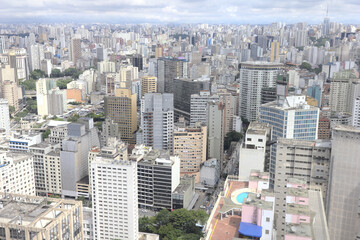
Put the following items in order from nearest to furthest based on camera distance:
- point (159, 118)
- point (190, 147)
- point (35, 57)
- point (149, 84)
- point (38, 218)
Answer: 1. point (38, 218)
2. point (190, 147)
3. point (159, 118)
4. point (149, 84)
5. point (35, 57)

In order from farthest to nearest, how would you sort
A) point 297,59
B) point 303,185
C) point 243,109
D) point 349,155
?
point 297,59, point 243,109, point 349,155, point 303,185

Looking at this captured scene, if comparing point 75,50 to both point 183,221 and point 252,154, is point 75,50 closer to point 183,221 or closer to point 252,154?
point 183,221

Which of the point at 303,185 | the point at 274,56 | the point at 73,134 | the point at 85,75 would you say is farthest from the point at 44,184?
the point at 274,56

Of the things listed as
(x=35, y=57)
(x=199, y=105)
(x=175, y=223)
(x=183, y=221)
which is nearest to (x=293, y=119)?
(x=183, y=221)

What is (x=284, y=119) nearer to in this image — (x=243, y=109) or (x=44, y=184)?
(x=44, y=184)

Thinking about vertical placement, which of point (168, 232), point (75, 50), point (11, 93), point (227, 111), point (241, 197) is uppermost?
point (75, 50)

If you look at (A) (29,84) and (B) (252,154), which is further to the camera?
(A) (29,84)

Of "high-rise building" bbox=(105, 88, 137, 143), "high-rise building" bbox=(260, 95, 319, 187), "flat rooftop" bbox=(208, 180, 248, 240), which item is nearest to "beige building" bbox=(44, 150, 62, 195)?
"high-rise building" bbox=(105, 88, 137, 143)
